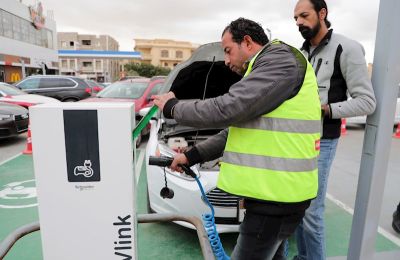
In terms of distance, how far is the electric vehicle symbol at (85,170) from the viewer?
1291mm

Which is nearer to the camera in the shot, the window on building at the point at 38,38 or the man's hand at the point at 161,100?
the man's hand at the point at 161,100

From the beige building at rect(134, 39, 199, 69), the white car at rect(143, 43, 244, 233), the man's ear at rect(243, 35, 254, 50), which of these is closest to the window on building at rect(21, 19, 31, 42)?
the white car at rect(143, 43, 244, 233)

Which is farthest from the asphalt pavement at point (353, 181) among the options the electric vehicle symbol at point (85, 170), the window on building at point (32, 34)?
the window on building at point (32, 34)

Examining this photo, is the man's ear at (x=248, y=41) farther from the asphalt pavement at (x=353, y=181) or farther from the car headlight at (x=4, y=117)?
the car headlight at (x=4, y=117)

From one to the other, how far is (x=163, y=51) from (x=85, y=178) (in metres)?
77.5

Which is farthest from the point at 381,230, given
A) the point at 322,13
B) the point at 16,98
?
the point at 16,98

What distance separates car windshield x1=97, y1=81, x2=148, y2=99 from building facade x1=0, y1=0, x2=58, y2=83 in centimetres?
2501

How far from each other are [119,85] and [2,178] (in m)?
3.89

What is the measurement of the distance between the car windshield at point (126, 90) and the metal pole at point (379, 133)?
6152 millimetres

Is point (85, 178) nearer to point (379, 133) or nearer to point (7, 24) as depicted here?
point (379, 133)

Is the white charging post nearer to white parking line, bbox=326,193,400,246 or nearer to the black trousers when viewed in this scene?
the black trousers

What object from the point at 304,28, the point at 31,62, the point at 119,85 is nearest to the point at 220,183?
the point at 304,28

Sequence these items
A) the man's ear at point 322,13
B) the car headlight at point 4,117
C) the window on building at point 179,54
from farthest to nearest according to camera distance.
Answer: the window on building at point 179,54 < the car headlight at point 4,117 < the man's ear at point 322,13

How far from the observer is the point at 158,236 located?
123 inches
